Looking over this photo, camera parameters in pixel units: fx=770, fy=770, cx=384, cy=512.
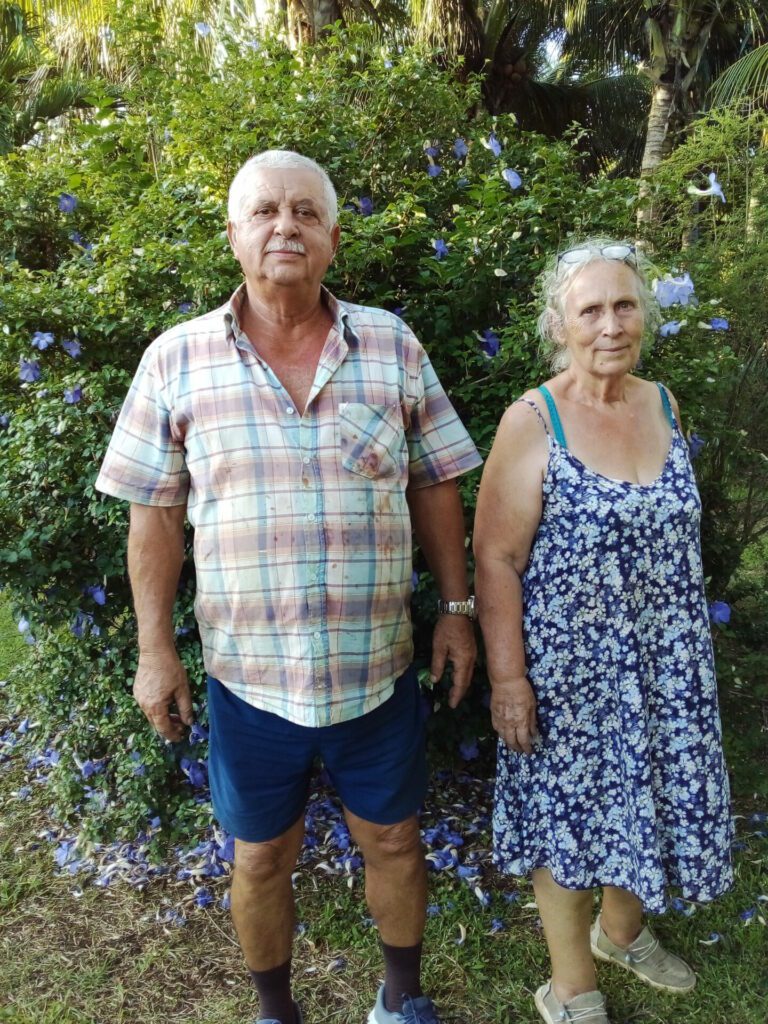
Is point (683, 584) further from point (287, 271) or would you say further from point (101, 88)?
point (101, 88)

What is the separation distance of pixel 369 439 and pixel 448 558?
0.42 meters

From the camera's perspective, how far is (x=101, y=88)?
3.08 m

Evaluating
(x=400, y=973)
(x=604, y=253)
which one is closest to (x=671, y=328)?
(x=604, y=253)

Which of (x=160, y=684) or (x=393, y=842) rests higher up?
(x=160, y=684)

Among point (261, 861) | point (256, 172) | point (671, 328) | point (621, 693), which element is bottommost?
point (261, 861)

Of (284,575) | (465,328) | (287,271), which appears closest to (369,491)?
(284,575)

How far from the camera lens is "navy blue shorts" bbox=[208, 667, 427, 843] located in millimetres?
1796

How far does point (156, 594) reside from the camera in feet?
6.05

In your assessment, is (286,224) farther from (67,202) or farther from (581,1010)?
(581,1010)

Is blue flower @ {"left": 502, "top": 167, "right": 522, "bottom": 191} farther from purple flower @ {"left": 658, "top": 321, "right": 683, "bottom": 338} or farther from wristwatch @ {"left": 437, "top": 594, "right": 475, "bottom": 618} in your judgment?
wristwatch @ {"left": 437, "top": 594, "right": 475, "bottom": 618}

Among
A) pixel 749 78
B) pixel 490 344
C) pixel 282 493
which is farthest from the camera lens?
pixel 749 78

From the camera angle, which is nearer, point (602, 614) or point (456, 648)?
point (602, 614)

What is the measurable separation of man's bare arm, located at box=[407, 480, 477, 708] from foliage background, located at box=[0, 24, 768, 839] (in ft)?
1.46

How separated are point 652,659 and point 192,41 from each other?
301 centimetres
